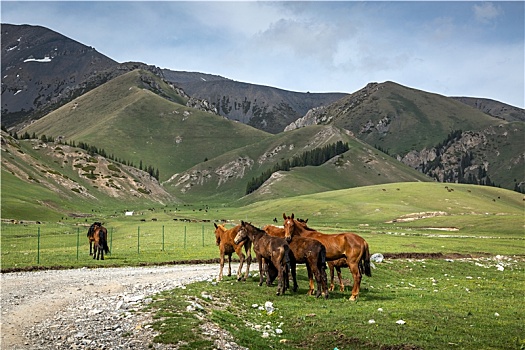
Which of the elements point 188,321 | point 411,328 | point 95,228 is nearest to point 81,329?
point 188,321

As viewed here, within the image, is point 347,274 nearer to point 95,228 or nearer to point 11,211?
point 95,228

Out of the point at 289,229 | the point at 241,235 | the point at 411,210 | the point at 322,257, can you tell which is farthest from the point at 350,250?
the point at 411,210

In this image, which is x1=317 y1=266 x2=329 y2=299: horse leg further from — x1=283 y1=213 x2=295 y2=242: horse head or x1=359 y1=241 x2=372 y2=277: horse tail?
x1=283 y1=213 x2=295 y2=242: horse head

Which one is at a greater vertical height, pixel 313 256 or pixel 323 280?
pixel 313 256

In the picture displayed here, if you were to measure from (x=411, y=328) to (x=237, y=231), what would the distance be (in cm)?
1363

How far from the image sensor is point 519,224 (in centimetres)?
9481

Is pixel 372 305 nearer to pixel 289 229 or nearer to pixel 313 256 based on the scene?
pixel 313 256

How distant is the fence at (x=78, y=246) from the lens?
4400 centimetres

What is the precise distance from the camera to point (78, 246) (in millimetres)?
56312

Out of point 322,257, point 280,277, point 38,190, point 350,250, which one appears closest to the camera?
point 322,257

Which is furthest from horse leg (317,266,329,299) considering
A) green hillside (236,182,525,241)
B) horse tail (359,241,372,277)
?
green hillside (236,182,525,241)

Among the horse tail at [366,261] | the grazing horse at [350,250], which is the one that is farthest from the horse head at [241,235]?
the horse tail at [366,261]

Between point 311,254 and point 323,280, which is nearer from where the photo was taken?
point 323,280

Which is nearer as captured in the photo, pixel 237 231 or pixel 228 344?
pixel 228 344
